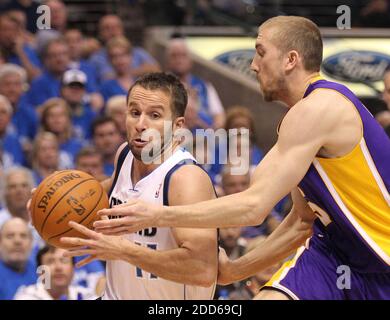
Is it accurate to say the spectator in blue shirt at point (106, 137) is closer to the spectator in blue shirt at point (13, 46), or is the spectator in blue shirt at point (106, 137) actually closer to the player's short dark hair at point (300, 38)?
the spectator in blue shirt at point (13, 46)

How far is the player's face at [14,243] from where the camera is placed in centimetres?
665

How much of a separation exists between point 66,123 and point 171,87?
13.3ft

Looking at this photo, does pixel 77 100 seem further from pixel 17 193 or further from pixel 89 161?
pixel 17 193

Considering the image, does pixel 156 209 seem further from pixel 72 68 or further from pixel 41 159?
pixel 72 68

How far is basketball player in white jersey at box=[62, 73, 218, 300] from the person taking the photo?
4.24 m

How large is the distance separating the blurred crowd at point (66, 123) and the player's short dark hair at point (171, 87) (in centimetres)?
205

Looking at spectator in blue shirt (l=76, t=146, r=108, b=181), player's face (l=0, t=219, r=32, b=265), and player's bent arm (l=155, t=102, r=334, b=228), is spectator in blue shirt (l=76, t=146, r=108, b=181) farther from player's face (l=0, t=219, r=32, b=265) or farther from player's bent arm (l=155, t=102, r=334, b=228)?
player's bent arm (l=155, t=102, r=334, b=228)

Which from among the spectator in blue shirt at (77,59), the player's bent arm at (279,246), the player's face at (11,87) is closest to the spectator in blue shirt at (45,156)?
the player's face at (11,87)

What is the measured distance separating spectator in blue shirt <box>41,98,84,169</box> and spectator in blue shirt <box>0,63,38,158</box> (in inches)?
9.5

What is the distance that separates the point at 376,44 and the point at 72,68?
3.87 meters

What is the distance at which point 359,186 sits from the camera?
413 centimetres

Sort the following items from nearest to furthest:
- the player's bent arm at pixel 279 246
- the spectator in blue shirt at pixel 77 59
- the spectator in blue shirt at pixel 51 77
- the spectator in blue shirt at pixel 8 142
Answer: the player's bent arm at pixel 279 246
the spectator in blue shirt at pixel 8 142
the spectator in blue shirt at pixel 51 77
the spectator in blue shirt at pixel 77 59

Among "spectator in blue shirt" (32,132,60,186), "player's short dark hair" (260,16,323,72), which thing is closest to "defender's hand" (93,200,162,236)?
"player's short dark hair" (260,16,323,72)
